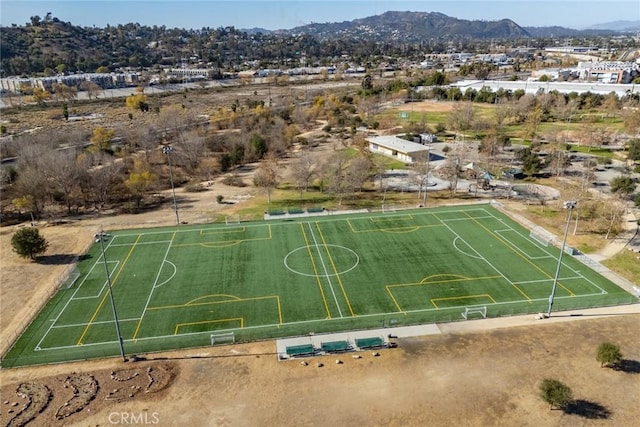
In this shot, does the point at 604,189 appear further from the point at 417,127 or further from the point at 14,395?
the point at 14,395

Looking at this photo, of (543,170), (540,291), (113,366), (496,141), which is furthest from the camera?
(496,141)

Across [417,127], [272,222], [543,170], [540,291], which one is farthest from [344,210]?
[417,127]

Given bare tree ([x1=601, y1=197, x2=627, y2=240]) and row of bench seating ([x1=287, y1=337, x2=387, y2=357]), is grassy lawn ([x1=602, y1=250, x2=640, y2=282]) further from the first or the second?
row of bench seating ([x1=287, y1=337, x2=387, y2=357])

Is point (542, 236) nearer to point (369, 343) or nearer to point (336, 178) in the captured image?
point (336, 178)

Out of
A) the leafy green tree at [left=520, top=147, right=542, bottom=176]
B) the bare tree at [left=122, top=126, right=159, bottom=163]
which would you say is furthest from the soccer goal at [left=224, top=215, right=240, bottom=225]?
the leafy green tree at [left=520, top=147, right=542, bottom=176]

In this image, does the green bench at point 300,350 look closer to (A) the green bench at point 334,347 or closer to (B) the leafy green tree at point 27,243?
(A) the green bench at point 334,347

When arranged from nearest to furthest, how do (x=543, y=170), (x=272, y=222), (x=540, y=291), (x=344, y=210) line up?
(x=540, y=291) → (x=272, y=222) → (x=344, y=210) → (x=543, y=170)

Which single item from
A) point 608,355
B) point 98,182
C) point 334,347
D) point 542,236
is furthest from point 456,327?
point 98,182

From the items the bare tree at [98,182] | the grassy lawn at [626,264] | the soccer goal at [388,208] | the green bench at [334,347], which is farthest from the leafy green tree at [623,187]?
the bare tree at [98,182]
